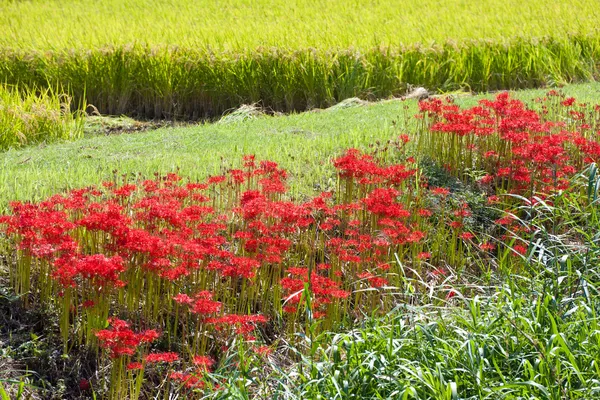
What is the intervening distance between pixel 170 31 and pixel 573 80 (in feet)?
19.7

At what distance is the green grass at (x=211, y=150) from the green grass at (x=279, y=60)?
1504mm

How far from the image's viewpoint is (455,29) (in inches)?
492

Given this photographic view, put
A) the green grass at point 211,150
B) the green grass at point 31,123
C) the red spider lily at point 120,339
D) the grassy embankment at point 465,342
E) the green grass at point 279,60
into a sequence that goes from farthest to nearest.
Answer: the green grass at point 279,60 < the green grass at point 31,123 < the green grass at point 211,150 < the red spider lily at point 120,339 < the grassy embankment at point 465,342

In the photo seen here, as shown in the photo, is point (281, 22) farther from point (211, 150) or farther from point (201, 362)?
point (201, 362)

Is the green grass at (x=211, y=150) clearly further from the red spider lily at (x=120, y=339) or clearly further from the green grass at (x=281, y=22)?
the green grass at (x=281, y=22)

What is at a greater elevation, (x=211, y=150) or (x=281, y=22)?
(x=281, y=22)

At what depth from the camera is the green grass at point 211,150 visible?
6.11m

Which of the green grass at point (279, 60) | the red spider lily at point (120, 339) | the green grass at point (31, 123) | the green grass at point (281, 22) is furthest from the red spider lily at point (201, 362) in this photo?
the green grass at point (281, 22)

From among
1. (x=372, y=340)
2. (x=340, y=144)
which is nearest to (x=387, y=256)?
(x=372, y=340)

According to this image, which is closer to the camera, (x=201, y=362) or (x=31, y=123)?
(x=201, y=362)

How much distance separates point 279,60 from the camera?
35.5 feet

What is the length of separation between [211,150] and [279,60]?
384cm

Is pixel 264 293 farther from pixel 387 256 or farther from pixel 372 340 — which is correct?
pixel 372 340

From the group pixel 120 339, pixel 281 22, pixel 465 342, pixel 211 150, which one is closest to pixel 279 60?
pixel 281 22
